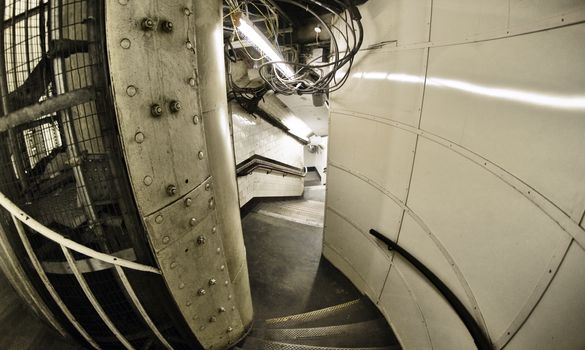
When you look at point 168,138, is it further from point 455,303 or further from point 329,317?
point 329,317

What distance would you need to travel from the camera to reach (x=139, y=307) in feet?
4.62

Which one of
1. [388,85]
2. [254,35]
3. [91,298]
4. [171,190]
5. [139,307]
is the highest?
[254,35]

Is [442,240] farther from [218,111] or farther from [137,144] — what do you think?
[137,144]

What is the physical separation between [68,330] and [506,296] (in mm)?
2905

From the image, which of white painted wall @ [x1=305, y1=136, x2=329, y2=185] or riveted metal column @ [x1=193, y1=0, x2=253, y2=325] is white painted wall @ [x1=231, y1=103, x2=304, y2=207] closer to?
riveted metal column @ [x1=193, y1=0, x2=253, y2=325]

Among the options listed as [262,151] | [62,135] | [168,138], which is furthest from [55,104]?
[262,151]

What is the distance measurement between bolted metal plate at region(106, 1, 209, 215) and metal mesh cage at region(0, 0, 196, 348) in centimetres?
9

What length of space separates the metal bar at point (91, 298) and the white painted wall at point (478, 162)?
2.35 meters

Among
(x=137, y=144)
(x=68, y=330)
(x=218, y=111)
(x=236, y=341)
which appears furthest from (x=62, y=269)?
(x=236, y=341)

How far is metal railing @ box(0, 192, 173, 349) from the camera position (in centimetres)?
109

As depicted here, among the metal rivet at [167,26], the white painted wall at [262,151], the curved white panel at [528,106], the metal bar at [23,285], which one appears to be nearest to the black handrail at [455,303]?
the curved white panel at [528,106]

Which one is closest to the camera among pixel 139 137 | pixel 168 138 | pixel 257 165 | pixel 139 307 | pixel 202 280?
pixel 139 137

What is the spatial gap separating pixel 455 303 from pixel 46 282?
266 cm

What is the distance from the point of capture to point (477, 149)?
1.42 metres
